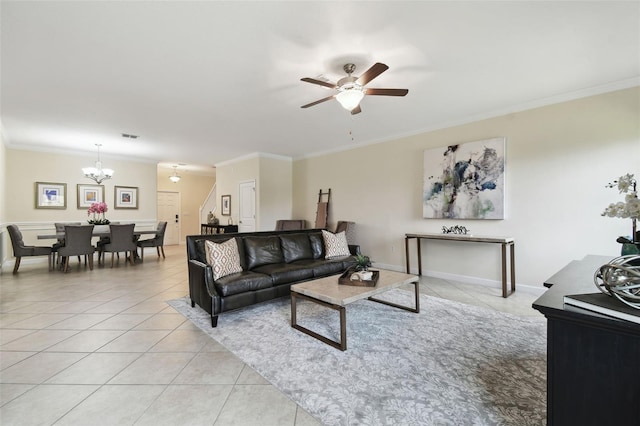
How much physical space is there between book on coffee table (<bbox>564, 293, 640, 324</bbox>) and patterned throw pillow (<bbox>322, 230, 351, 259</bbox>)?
349cm

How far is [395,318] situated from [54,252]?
22.1 feet

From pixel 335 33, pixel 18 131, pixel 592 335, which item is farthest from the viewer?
pixel 18 131

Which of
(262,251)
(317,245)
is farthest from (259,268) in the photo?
(317,245)

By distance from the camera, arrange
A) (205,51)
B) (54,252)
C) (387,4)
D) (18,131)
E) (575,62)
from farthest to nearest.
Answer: (54,252) → (18,131) → (575,62) → (205,51) → (387,4)

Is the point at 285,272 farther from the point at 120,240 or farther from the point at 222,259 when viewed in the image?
the point at 120,240

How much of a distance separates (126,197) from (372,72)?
7619 mm

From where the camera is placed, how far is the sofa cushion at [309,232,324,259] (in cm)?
452

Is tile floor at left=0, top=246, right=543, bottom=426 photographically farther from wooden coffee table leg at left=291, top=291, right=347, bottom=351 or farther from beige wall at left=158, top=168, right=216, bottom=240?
beige wall at left=158, top=168, right=216, bottom=240

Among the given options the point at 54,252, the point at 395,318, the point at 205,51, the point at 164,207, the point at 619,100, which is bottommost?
the point at 395,318

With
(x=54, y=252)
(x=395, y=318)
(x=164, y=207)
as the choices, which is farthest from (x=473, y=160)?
(x=164, y=207)

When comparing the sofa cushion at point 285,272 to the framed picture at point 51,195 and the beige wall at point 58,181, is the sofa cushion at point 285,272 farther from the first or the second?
the framed picture at point 51,195

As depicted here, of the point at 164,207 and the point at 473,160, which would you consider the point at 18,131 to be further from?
the point at 473,160

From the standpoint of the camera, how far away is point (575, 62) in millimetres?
2920

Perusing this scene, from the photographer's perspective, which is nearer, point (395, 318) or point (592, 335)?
point (592, 335)
